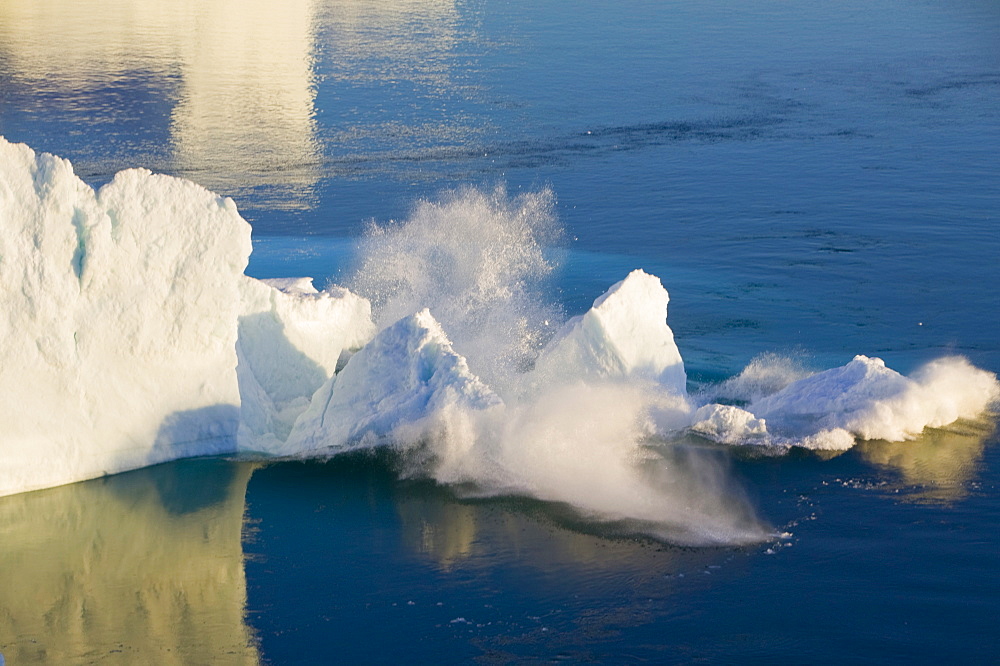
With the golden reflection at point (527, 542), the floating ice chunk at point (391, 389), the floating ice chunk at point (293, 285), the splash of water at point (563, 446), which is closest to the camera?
the golden reflection at point (527, 542)

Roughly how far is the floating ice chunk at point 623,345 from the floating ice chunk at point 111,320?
12.4 feet

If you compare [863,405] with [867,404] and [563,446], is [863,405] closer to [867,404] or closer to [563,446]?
[867,404]

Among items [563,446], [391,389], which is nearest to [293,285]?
[391,389]

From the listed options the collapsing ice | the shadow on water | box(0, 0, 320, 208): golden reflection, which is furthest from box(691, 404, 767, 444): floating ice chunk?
box(0, 0, 320, 208): golden reflection

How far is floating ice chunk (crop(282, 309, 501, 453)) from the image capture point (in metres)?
12.6

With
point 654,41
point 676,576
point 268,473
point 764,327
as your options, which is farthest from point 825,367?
point 654,41

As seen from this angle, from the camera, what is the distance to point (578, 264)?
65.8 ft

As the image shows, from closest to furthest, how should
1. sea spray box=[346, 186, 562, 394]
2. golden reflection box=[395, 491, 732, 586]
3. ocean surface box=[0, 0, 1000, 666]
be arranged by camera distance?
1. ocean surface box=[0, 0, 1000, 666]
2. golden reflection box=[395, 491, 732, 586]
3. sea spray box=[346, 186, 562, 394]

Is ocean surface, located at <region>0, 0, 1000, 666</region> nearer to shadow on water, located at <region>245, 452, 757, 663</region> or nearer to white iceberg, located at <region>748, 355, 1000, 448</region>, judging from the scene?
shadow on water, located at <region>245, 452, 757, 663</region>

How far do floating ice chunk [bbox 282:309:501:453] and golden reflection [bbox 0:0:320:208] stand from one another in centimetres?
1142

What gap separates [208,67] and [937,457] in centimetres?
2974

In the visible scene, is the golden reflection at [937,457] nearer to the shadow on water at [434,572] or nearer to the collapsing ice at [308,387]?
the collapsing ice at [308,387]

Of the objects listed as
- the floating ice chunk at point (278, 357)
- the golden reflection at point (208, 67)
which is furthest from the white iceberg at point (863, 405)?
the golden reflection at point (208, 67)

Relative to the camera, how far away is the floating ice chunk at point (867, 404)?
13.1 metres
